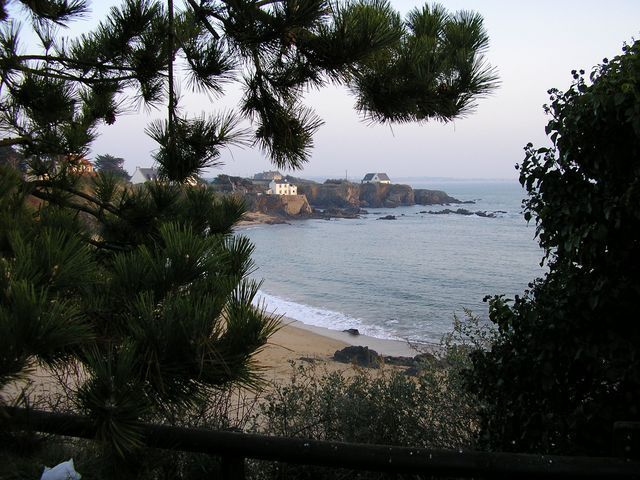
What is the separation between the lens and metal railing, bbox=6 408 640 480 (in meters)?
1.66

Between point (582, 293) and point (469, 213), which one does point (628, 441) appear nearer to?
point (582, 293)

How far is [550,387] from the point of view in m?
2.04

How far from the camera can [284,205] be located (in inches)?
2518

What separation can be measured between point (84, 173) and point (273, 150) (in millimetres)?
1401

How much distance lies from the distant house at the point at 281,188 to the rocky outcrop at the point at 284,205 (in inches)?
24.7

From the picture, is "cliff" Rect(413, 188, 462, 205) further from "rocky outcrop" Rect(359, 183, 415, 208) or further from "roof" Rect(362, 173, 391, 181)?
"roof" Rect(362, 173, 391, 181)

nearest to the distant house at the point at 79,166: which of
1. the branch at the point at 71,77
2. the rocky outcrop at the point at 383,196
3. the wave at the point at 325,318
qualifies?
the branch at the point at 71,77

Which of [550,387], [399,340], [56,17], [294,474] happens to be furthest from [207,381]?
[399,340]

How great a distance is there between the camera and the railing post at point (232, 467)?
73.2 inches

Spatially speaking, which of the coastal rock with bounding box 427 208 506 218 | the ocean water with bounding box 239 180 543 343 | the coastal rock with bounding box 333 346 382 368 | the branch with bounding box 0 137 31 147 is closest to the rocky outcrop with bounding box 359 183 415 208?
the coastal rock with bounding box 427 208 506 218

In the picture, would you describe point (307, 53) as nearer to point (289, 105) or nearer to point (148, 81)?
point (289, 105)

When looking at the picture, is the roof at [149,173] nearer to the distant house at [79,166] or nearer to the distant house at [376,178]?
the distant house at [79,166]

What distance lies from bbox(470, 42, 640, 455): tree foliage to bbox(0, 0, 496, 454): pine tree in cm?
100

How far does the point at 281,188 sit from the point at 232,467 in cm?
6315
